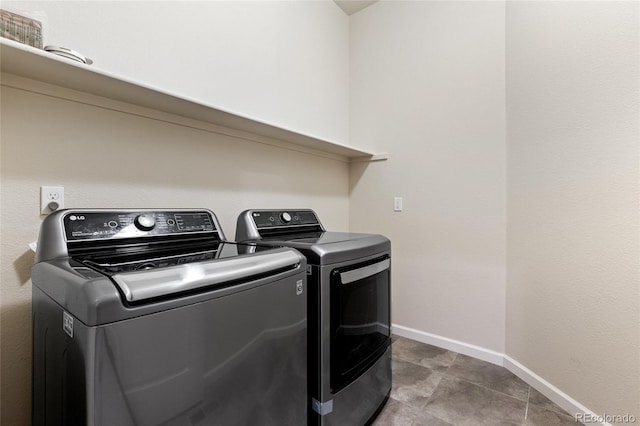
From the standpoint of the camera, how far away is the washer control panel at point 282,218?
1.57 metres

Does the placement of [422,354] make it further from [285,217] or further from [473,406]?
[285,217]

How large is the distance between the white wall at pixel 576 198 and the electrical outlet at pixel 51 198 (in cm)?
235

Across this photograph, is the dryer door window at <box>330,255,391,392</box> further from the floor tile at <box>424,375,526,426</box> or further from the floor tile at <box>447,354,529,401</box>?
the floor tile at <box>447,354,529,401</box>

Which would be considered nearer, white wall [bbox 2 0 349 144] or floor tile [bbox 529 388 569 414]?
white wall [bbox 2 0 349 144]

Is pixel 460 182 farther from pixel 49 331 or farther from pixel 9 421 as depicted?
pixel 9 421

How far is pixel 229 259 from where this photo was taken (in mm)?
810

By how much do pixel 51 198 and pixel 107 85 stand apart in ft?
1.56

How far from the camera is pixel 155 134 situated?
138 centimetres

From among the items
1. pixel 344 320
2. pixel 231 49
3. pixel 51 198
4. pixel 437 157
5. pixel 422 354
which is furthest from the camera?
pixel 437 157

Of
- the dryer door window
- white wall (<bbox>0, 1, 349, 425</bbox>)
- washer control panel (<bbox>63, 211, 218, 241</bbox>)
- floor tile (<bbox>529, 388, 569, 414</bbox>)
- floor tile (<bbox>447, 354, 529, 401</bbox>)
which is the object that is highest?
white wall (<bbox>0, 1, 349, 425</bbox>)

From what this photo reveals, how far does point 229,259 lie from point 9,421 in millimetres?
1013

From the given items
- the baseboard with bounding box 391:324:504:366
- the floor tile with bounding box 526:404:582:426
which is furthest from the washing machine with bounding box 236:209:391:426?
the baseboard with bounding box 391:324:504:366

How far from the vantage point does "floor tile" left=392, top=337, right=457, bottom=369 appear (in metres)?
1.98

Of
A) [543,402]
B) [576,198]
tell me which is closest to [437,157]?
[576,198]
